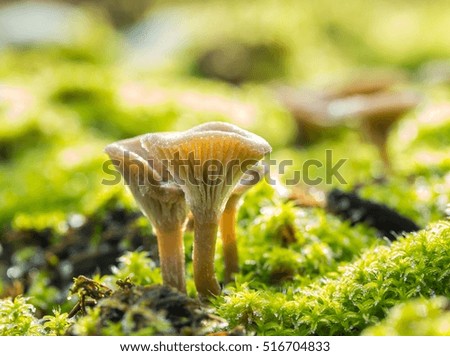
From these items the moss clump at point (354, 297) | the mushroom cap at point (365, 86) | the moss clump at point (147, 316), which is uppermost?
the mushroom cap at point (365, 86)

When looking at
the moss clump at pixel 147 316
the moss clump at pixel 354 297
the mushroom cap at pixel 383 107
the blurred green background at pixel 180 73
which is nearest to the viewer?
the moss clump at pixel 147 316

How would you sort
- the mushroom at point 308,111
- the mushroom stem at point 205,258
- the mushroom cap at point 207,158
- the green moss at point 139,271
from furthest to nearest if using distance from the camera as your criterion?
the mushroom at point 308,111 < the green moss at point 139,271 < the mushroom stem at point 205,258 < the mushroom cap at point 207,158

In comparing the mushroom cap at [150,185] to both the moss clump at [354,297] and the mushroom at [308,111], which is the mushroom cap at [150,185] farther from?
the mushroom at [308,111]

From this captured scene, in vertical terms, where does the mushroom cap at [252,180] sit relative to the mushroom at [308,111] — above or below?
above

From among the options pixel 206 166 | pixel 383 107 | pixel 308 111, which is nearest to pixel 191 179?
pixel 206 166

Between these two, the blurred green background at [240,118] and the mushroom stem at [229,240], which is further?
the blurred green background at [240,118]

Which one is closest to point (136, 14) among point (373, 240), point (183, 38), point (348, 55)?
point (183, 38)

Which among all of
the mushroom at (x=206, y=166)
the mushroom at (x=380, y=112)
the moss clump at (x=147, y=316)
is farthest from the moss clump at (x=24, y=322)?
the mushroom at (x=380, y=112)

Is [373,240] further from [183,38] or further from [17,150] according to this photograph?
[183,38]

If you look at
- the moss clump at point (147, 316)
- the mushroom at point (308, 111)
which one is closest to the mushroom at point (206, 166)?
the moss clump at point (147, 316)
